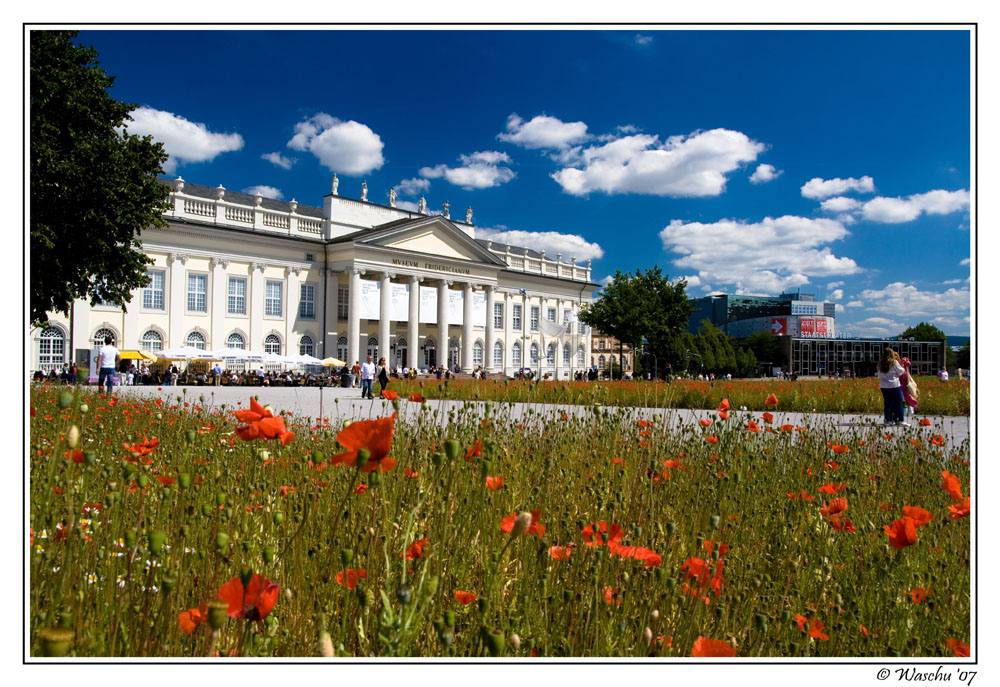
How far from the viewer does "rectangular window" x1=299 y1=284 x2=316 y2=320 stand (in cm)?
4247

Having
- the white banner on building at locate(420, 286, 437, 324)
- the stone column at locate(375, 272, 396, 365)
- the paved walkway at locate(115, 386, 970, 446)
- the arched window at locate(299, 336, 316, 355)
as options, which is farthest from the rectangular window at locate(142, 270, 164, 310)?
the paved walkway at locate(115, 386, 970, 446)

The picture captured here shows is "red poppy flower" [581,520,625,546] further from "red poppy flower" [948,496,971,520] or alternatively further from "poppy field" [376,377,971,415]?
"poppy field" [376,377,971,415]

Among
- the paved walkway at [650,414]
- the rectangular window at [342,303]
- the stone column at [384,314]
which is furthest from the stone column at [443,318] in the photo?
the paved walkway at [650,414]

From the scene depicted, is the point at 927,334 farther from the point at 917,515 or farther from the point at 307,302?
the point at 307,302

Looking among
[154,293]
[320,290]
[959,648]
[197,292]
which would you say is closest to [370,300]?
[320,290]

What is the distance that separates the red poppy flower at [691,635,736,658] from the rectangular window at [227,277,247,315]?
1634 inches

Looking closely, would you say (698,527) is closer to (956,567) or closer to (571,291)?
(956,567)

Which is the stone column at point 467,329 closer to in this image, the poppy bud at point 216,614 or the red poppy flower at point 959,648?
the red poppy flower at point 959,648

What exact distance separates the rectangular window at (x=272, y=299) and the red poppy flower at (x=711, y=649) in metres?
42.5

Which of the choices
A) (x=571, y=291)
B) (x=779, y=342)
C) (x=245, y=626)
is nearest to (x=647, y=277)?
(x=571, y=291)

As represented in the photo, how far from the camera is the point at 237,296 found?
39938 millimetres

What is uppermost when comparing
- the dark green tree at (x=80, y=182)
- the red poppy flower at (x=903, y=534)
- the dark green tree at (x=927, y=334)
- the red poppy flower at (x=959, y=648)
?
the dark green tree at (x=80, y=182)

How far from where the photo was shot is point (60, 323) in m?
31.1

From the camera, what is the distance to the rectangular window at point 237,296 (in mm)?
39594
